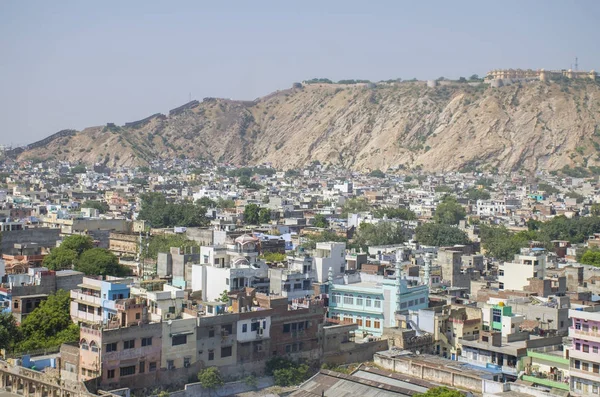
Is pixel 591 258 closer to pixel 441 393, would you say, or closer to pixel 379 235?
pixel 379 235

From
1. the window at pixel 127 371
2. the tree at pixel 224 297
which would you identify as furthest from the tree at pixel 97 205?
the window at pixel 127 371

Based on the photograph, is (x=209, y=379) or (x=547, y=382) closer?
(x=547, y=382)

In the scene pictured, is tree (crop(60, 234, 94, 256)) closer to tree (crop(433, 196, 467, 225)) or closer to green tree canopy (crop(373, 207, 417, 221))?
green tree canopy (crop(373, 207, 417, 221))

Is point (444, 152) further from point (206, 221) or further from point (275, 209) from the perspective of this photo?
point (206, 221)

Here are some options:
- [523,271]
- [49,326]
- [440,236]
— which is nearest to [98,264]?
[49,326]

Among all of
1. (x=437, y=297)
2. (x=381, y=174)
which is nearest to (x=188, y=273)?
(x=437, y=297)

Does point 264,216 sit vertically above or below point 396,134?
below
